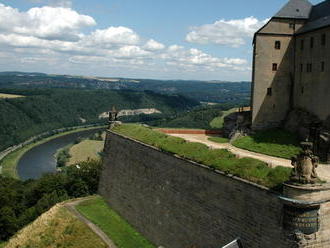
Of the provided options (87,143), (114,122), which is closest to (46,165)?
(87,143)

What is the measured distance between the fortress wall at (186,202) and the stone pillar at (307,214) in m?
0.53

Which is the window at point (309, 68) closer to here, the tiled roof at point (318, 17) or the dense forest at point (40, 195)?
the tiled roof at point (318, 17)

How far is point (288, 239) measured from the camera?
1434 centimetres

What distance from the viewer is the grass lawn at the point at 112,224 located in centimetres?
2434

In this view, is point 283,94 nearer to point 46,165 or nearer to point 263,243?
point 263,243

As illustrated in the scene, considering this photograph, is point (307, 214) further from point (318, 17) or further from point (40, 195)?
point (40, 195)

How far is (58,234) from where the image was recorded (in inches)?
1047

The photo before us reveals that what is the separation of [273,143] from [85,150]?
102868 millimetres

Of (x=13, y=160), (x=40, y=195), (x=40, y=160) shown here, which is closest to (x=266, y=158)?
(x=40, y=195)

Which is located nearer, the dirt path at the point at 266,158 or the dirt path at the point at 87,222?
the dirt path at the point at 266,158

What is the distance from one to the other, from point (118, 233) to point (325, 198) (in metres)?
15.4

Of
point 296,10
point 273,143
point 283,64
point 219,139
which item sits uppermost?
point 296,10

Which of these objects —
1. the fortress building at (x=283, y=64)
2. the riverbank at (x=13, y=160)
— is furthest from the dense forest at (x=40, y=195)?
the riverbank at (x=13, y=160)

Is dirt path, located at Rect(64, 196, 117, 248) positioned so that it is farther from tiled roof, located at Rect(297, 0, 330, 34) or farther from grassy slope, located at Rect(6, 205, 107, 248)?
tiled roof, located at Rect(297, 0, 330, 34)
